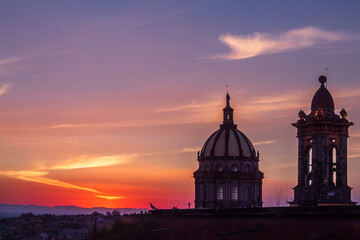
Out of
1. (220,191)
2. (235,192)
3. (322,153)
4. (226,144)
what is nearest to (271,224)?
(322,153)

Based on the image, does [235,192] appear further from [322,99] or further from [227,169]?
[322,99]

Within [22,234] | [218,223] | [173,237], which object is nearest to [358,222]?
[218,223]

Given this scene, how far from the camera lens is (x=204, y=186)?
357ft

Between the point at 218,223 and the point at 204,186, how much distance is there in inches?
2502

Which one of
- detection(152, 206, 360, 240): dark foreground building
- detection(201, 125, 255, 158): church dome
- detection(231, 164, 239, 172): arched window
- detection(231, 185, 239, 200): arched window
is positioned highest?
detection(201, 125, 255, 158): church dome

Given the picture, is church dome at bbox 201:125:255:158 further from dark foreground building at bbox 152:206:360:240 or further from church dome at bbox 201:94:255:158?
dark foreground building at bbox 152:206:360:240

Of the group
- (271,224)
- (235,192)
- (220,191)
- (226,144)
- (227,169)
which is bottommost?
(271,224)

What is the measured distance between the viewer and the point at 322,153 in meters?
64.6

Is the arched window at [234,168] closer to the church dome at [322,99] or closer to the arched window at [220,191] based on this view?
the arched window at [220,191]

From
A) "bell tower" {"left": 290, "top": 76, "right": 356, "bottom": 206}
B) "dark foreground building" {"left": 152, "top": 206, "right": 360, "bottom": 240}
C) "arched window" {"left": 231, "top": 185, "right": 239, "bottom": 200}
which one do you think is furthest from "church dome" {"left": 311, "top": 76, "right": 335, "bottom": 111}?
"arched window" {"left": 231, "top": 185, "right": 239, "bottom": 200}

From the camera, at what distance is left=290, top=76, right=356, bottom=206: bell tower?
6456 cm

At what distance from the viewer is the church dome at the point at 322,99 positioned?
67.2 metres

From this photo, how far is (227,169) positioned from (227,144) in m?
3.47

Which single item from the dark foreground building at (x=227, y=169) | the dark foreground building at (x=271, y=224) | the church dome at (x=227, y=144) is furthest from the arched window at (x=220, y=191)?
the dark foreground building at (x=271, y=224)
